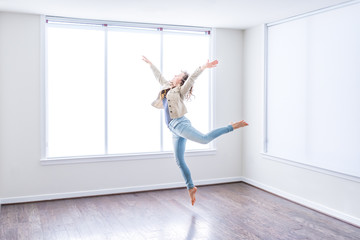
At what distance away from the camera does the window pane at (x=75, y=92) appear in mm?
4785

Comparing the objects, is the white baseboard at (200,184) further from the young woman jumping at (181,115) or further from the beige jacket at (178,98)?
the beige jacket at (178,98)

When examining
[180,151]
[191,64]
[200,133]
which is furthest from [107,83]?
[200,133]

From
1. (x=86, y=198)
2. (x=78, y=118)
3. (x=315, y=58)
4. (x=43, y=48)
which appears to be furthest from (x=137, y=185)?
(x=315, y=58)

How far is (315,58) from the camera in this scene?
4.34 metres

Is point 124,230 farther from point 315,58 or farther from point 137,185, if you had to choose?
point 315,58

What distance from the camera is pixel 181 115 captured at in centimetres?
410

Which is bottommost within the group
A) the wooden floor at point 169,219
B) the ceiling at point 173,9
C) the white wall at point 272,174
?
the wooden floor at point 169,219

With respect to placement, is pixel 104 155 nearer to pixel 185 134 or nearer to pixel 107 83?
pixel 107 83

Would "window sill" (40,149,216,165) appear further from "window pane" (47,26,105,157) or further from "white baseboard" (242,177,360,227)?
"white baseboard" (242,177,360,227)

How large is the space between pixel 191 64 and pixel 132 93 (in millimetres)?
1020

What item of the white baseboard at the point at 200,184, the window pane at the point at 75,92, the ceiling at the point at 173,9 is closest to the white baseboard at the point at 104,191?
the white baseboard at the point at 200,184

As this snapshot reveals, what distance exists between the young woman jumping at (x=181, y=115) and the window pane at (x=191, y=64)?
3.18ft

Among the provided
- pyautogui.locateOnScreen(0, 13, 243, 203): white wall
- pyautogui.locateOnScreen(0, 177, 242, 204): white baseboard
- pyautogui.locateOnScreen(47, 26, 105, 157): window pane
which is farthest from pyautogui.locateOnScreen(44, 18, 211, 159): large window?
pyautogui.locateOnScreen(0, 177, 242, 204): white baseboard

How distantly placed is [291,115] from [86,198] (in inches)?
116
